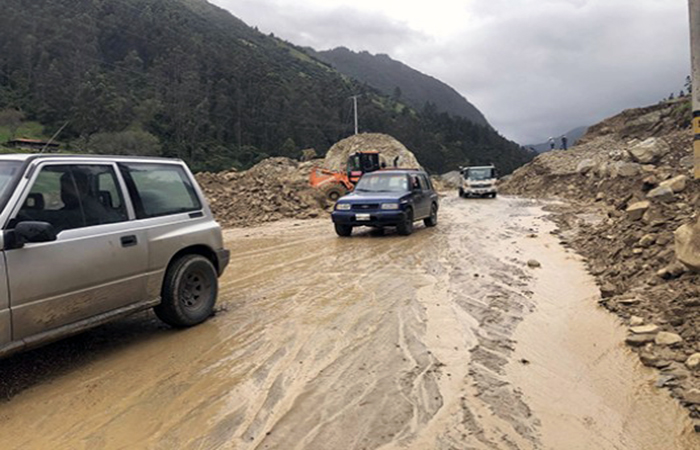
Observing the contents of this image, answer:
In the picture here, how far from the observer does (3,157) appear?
437 cm

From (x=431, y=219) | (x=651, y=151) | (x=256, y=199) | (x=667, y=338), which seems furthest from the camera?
(x=651, y=151)

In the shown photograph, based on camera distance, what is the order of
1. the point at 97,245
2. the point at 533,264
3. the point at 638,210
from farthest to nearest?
the point at 638,210
the point at 533,264
the point at 97,245

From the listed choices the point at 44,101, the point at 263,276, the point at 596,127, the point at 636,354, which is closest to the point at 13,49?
the point at 44,101

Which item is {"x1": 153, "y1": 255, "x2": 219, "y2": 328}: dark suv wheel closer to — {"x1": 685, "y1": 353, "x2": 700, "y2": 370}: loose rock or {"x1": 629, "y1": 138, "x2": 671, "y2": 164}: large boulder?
{"x1": 685, "y1": 353, "x2": 700, "y2": 370}: loose rock

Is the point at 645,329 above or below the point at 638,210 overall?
below

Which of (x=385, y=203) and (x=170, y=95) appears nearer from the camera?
(x=385, y=203)

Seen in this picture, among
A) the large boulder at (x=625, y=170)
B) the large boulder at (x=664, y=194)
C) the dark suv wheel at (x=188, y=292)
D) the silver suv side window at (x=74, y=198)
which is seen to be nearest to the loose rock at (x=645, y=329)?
the dark suv wheel at (x=188, y=292)

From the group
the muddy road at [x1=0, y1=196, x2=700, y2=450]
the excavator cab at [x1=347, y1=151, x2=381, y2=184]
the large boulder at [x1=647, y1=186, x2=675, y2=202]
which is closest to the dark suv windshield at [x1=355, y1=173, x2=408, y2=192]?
the large boulder at [x1=647, y1=186, x2=675, y2=202]

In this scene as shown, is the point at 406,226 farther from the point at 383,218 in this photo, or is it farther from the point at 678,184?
the point at 678,184

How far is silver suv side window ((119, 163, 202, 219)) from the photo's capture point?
201 inches

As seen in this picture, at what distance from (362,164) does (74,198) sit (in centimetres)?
2188

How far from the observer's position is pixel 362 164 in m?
26.0

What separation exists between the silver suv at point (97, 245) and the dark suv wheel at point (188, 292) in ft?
0.04

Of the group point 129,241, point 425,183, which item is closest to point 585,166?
point 425,183
